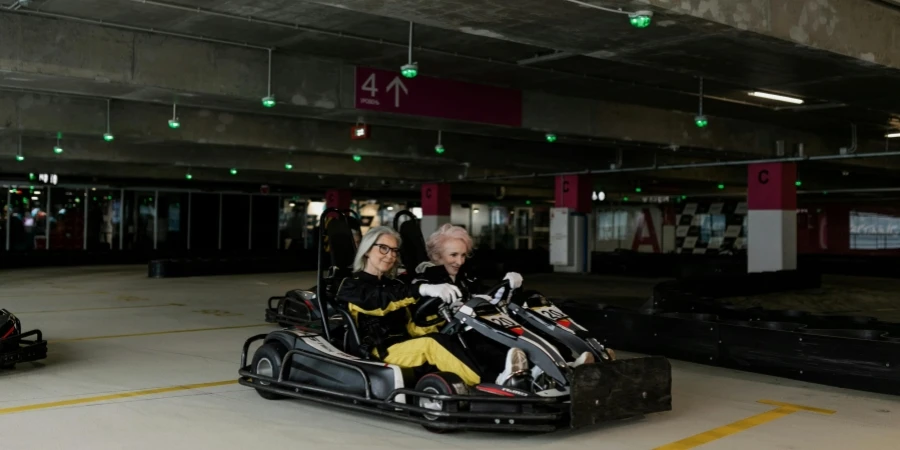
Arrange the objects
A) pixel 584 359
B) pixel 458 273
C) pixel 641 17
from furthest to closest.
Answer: pixel 641 17, pixel 458 273, pixel 584 359

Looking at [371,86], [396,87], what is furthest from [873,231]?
[371,86]

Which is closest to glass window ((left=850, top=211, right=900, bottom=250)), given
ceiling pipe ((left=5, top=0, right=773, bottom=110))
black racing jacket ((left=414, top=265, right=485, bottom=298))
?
ceiling pipe ((left=5, top=0, right=773, bottom=110))

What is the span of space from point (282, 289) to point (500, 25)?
9264 millimetres

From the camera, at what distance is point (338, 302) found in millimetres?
4762

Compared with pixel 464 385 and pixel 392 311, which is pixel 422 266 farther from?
pixel 464 385

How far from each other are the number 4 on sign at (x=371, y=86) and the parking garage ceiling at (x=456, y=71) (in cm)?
16

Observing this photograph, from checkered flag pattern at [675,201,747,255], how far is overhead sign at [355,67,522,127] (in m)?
18.7

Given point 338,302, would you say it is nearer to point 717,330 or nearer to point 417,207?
point 717,330

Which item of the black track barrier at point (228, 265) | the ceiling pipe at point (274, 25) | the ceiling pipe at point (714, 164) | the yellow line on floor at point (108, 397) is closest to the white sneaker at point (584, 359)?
the yellow line on floor at point (108, 397)

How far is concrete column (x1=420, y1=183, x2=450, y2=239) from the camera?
2241cm

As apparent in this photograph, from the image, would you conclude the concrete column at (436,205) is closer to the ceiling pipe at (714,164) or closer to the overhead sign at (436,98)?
the ceiling pipe at (714,164)

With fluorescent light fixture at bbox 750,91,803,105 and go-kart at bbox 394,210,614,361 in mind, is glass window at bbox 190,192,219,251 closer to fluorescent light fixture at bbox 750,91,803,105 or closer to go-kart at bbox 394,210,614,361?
fluorescent light fixture at bbox 750,91,803,105

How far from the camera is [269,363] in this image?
499 centimetres

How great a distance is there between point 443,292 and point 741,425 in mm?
1711
